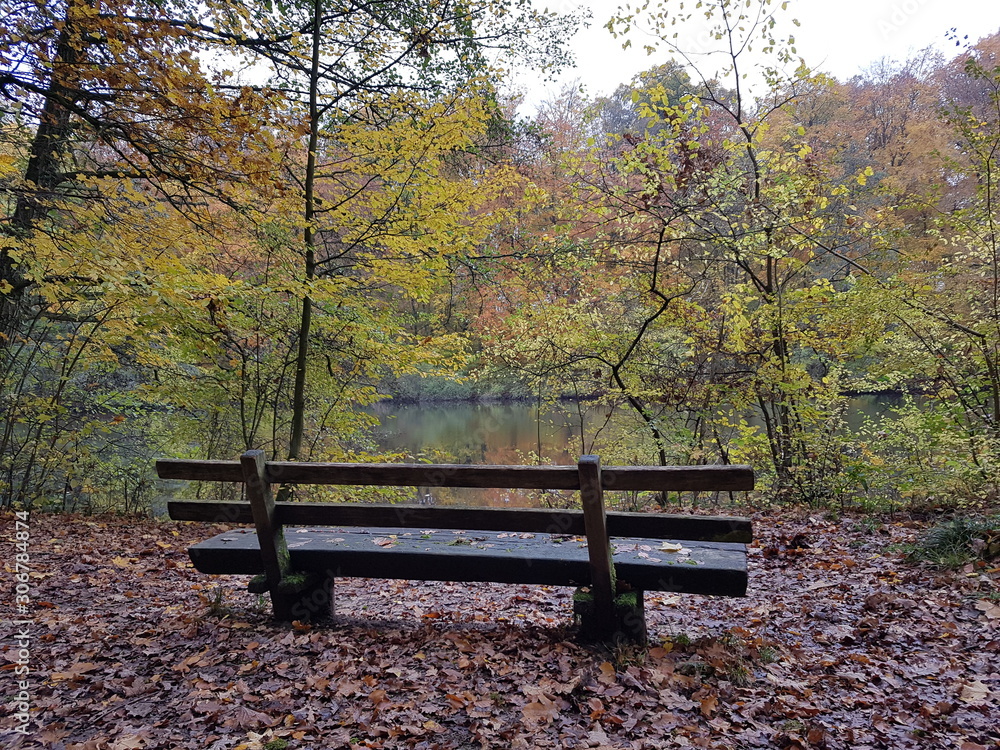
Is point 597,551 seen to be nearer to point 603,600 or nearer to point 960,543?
point 603,600

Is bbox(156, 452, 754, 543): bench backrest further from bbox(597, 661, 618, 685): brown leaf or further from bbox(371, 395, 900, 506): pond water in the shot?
bbox(371, 395, 900, 506): pond water

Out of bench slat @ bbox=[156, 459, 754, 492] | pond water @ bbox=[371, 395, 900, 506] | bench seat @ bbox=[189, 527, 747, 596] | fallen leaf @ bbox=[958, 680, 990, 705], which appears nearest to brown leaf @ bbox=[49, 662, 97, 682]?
bench seat @ bbox=[189, 527, 747, 596]

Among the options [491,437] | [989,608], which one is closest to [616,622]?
[989,608]

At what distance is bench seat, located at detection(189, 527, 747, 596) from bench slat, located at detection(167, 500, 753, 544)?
0.66 feet

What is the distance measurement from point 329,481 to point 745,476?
2.40 metres

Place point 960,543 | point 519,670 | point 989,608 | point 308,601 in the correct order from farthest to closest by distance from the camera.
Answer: point 960,543
point 308,601
point 989,608
point 519,670

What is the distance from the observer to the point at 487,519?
348cm

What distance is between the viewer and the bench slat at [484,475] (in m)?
3.02

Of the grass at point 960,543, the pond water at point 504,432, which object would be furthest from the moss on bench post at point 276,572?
the grass at point 960,543

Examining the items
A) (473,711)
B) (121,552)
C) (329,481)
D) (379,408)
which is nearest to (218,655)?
(329,481)

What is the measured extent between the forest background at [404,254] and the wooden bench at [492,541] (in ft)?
7.62

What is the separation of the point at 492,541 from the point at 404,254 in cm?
523

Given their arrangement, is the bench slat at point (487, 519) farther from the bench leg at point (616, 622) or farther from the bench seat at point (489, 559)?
the bench leg at point (616, 622)

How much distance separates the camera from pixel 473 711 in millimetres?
2947
